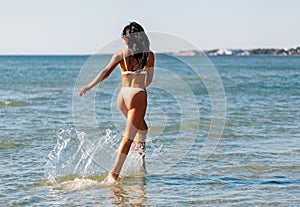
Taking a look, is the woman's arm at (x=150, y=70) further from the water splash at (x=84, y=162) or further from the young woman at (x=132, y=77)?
the water splash at (x=84, y=162)

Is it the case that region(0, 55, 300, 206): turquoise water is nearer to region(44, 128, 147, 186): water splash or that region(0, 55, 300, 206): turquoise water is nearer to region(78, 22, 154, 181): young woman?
region(44, 128, 147, 186): water splash

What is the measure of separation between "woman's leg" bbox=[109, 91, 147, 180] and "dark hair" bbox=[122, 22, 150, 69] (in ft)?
1.55

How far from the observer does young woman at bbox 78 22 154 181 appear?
739 cm

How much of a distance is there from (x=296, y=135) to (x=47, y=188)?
6.44m

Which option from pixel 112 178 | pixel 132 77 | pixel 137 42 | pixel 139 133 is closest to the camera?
pixel 137 42

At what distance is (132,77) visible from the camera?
7.53 m

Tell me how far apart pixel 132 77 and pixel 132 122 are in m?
0.62

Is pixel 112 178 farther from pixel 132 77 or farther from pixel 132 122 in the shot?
pixel 132 77

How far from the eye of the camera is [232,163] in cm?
913

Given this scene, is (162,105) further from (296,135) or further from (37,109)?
(296,135)

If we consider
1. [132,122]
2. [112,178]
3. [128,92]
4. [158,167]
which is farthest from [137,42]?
[158,167]

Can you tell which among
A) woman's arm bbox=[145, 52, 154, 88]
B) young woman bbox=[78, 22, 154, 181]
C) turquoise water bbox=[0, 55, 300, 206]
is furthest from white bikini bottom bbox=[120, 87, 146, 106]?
turquoise water bbox=[0, 55, 300, 206]

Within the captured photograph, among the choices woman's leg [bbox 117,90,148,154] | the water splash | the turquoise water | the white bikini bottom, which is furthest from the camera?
the water splash

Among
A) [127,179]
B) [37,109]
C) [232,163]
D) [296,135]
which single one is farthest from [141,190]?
[37,109]
